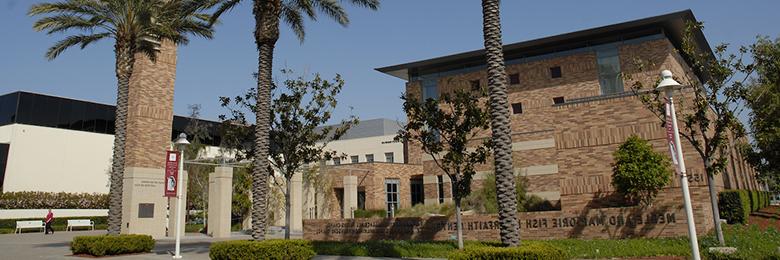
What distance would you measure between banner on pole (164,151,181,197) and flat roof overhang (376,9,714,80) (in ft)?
87.3

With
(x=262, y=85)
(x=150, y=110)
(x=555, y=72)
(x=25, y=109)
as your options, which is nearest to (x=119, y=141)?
(x=262, y=85)

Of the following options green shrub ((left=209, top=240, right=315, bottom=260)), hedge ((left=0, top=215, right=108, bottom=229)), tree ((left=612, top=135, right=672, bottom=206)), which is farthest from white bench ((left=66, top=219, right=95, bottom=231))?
tree ((left=612, top=135, right=672, bottom=206))

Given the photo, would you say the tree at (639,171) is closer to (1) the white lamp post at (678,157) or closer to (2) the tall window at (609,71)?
(1) the white lamp post at (678,157)

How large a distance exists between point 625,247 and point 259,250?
1028 cm

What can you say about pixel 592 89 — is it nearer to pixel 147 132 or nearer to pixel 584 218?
pixel 584 218

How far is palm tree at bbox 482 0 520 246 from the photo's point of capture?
11.7 meters

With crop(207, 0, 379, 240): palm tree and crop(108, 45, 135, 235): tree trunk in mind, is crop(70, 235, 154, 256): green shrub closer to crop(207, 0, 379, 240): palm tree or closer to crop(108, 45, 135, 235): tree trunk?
crop(108, 45, 135, 235): tree trunk

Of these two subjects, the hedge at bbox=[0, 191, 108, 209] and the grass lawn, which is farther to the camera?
the hedge at bbox=[0, 191, 108, 209]

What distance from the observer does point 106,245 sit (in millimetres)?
18891

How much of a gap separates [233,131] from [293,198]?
54.7 feet

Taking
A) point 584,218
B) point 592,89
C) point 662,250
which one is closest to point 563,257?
point 662,250

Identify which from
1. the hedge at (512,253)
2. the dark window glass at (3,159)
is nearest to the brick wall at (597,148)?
the hedge at (512,253)

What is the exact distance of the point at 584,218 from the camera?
1828cm

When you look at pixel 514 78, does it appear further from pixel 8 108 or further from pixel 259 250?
pixel 8 108
